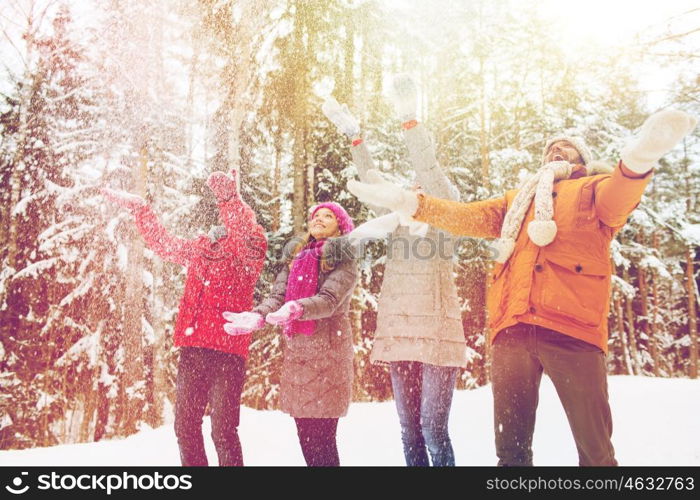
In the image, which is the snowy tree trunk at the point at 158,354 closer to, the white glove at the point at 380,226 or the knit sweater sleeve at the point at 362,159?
the knit sweater sleeve at the point at 362,159

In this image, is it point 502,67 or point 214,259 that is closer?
point 214,259

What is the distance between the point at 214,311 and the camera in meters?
2.97

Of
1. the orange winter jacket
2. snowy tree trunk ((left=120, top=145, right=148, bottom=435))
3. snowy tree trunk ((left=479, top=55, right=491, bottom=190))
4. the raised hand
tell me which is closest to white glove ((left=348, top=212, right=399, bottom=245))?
the orange winter jacket

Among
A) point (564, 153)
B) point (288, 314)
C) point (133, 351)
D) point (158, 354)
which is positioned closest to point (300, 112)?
point (133, 351)

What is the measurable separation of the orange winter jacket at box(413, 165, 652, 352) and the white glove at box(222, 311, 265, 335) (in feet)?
3.65

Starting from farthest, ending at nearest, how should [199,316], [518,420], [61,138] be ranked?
[61,138] < [199,316] < [518,420]

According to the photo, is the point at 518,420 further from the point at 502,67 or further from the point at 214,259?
the point at 502,67

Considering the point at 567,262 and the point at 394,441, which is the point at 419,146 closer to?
the point at 567,262

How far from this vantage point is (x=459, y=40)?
930 cm

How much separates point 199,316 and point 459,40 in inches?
324

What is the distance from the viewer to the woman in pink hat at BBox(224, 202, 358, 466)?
2.70 m
